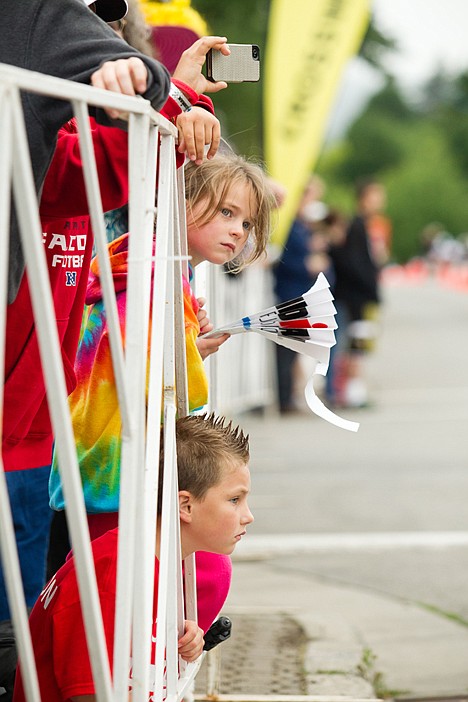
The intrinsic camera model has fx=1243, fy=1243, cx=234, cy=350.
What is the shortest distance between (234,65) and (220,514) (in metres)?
0.92

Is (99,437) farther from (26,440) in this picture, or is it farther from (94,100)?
(94,100)

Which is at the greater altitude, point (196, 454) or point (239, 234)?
point (239, 234)

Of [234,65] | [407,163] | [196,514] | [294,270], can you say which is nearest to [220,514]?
[196,514]

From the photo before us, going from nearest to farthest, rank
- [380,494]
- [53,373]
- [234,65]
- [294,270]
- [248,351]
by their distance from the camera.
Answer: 1. [53,373]
2. [234,65]
3. [380,494]
4. [294,270]
5. [248,351]

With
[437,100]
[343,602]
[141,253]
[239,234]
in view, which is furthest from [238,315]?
[437,100]

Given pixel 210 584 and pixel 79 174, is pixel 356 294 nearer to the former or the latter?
pixel 210 584

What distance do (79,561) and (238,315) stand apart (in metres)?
8.65

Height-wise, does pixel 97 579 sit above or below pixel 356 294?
below

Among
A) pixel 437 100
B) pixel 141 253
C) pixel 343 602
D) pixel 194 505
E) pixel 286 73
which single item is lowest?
pixel 343 602

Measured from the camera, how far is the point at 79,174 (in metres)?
2.17

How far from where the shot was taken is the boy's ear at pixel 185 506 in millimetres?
2564

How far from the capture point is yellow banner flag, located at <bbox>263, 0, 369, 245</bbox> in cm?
878

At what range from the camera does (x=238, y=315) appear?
1040cm

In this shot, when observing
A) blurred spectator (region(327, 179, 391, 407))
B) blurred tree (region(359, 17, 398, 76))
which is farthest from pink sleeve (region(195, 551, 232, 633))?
blurred tree (region(359, 17, 398, 76))
